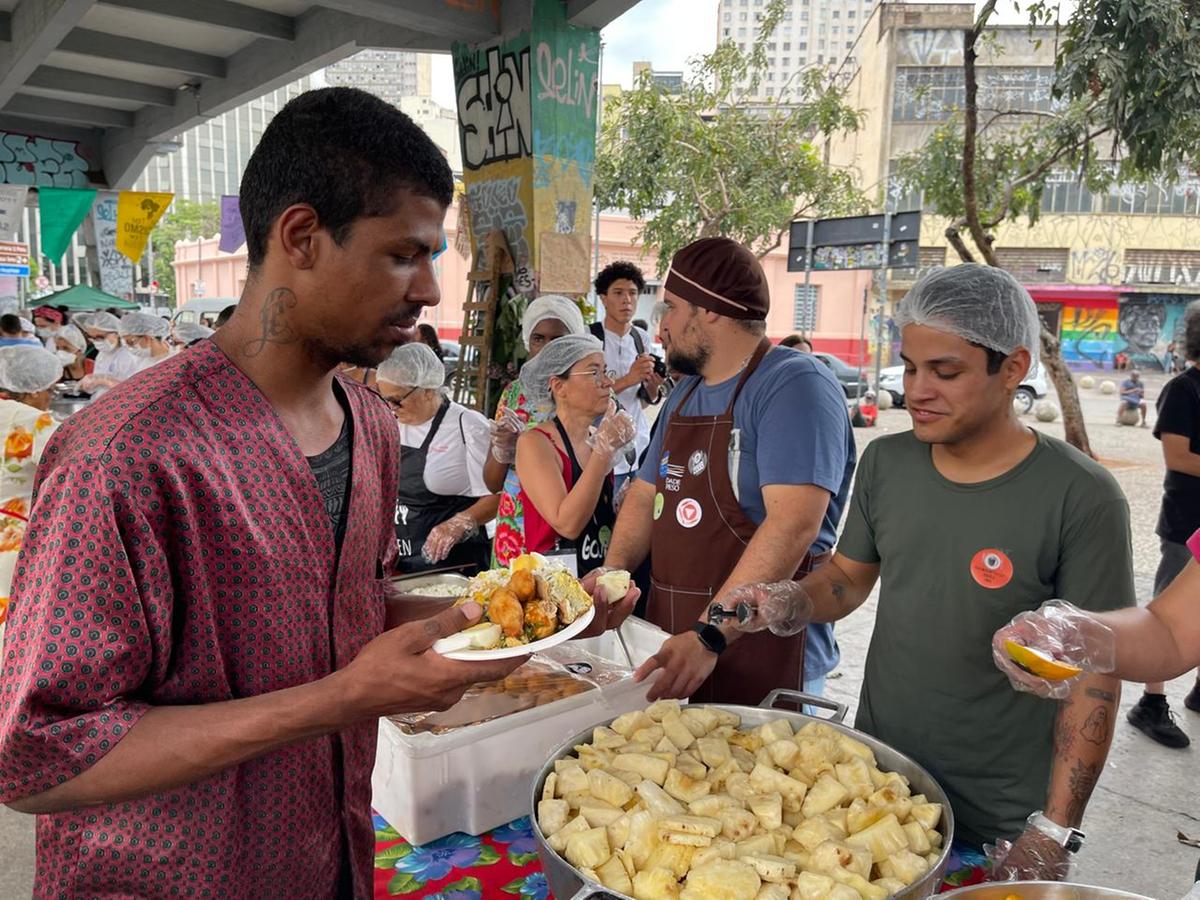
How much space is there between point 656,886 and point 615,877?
7 cm

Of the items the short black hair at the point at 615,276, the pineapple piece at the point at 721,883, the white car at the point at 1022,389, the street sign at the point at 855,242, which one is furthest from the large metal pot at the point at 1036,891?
the white car at the point at 1022,389

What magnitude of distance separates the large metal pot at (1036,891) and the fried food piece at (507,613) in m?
→ 0.77

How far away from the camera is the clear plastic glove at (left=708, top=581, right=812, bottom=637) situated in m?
1.95

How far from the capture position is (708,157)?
13141mm

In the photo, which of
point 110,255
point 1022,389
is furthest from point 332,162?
point 1022,389

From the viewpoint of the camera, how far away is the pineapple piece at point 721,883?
3.93 ft

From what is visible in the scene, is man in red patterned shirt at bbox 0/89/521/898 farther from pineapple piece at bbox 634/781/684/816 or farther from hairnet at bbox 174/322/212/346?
hairnet at bbox 174/322/212/346

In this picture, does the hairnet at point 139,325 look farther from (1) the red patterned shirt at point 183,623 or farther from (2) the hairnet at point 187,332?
(1) the red patterned shirt at point 183,623

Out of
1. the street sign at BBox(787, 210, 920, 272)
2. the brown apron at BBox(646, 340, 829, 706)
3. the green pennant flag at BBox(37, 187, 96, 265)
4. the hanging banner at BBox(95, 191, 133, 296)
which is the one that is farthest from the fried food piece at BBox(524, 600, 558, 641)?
the hanging banner at BBox(95, 191, 133, 296)

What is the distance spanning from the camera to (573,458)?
3104mm

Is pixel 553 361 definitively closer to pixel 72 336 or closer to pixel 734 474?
pixel 734 474

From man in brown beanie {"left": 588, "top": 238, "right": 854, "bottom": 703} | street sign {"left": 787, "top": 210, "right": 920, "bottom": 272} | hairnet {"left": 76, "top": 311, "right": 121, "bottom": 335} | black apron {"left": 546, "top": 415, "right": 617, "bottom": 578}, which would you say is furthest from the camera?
hairnet {"left": 76, "top": 311, "right": 121, "bottom": 335}

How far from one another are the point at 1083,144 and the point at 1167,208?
85.4 feet

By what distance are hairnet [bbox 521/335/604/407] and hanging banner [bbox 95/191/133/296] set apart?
1261 cm
